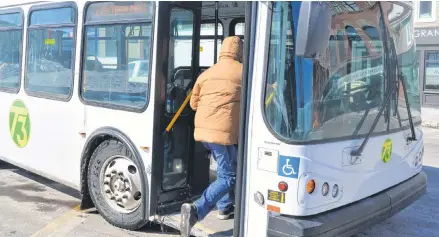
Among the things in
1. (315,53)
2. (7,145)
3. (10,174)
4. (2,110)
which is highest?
(315,53)

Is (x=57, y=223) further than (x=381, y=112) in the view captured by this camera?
Yes

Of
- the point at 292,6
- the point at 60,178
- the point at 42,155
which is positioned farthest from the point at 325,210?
the point at 42,155

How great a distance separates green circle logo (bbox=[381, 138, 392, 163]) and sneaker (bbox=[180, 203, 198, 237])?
167cm

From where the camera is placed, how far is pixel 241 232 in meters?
3.90

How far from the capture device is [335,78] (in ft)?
12.5

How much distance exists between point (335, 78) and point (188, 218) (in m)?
1.68

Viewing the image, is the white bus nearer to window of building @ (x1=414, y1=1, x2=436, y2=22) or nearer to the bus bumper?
the bus bumper

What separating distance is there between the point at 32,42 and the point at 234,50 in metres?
3.01

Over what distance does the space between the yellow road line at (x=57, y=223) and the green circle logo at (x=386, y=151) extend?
3.23 metres

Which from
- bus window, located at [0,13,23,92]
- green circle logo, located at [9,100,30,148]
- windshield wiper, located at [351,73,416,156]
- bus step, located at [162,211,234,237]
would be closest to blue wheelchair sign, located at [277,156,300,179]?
windshield wiper, located at [351,73,416,156]

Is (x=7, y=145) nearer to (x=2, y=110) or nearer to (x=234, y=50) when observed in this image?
(x=2, y=110)

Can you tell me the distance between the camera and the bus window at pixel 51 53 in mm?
5410

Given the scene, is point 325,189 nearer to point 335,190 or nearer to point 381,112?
point 335,190

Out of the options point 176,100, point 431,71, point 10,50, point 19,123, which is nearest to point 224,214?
point 176,100
